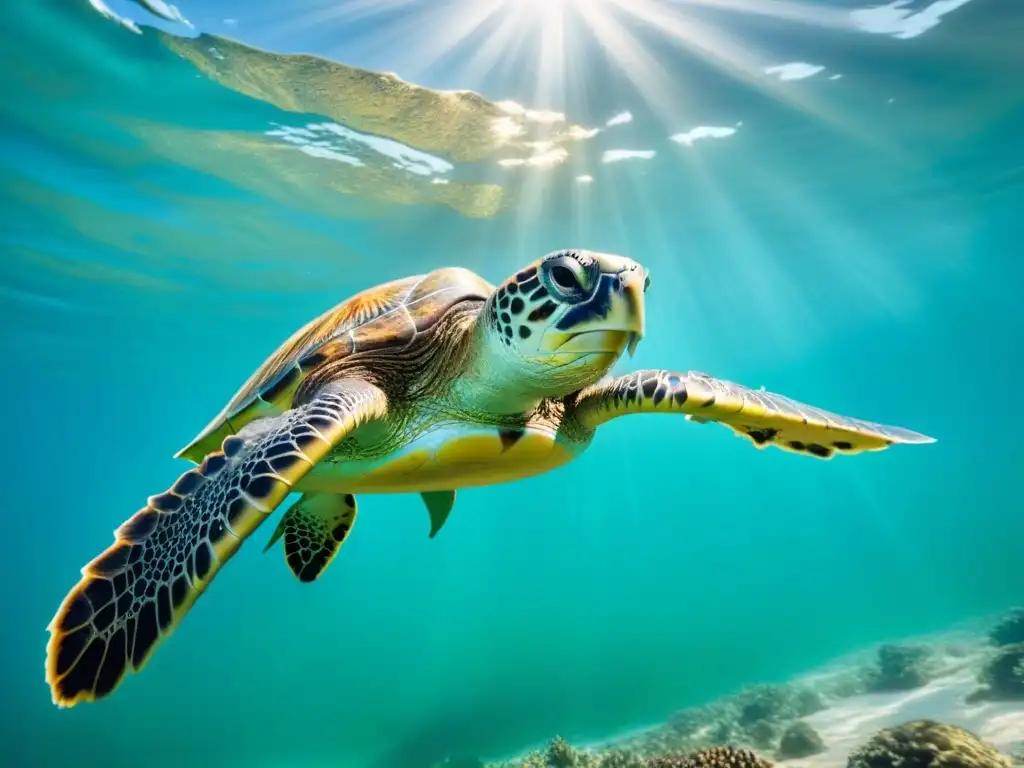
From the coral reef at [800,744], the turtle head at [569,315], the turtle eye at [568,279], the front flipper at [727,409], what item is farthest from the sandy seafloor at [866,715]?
the turtle eye at [568,279]

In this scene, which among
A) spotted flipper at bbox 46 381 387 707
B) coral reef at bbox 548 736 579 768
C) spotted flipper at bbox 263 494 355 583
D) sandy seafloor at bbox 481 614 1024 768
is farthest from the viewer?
coral reef at bbox 548 736 579 768

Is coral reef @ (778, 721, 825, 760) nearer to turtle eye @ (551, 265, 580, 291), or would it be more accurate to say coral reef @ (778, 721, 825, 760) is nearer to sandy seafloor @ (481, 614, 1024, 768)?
sandy seafloor @ (481, 614, 1024, 768)

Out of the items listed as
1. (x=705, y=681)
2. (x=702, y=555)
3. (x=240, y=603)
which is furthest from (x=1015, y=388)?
(x=240, y=603)

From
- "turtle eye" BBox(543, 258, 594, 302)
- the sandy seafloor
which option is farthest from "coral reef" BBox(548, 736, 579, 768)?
"turtle eye" BBox(543, 258, 594, 302)

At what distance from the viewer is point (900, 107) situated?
541 inches

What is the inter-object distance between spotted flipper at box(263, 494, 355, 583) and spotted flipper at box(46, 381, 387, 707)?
7.58 feet

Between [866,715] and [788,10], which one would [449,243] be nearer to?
[788,10]

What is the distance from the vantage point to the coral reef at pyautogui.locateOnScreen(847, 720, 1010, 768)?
12.6 ft

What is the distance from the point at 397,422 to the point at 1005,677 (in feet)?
29.9

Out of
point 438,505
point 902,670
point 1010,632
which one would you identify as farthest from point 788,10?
point 902,670

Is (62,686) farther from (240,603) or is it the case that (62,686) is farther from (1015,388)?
(1015,388)

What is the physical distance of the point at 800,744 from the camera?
7.31 metres

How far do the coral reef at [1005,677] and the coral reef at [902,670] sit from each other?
2.18m

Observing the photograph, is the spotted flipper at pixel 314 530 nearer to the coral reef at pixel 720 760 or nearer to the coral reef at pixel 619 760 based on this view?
the coral reef at pixel 720 760
